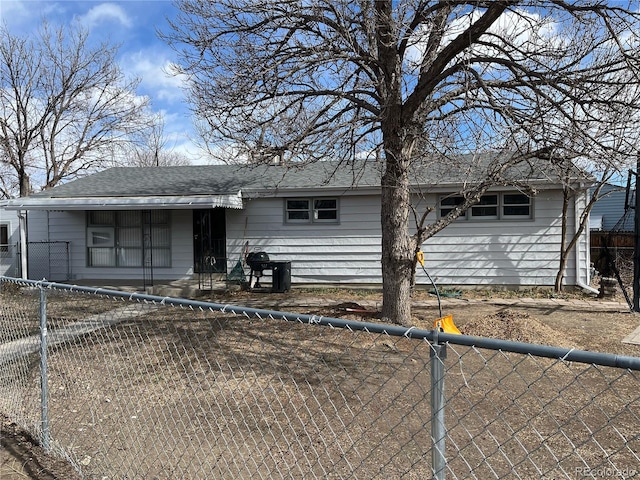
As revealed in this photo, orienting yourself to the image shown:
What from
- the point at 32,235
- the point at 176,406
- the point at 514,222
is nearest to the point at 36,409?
the point at 176,406

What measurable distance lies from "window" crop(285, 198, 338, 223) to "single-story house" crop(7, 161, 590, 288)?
28 mm

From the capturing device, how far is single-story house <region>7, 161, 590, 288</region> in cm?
1153

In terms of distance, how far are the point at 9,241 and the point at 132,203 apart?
674 cm

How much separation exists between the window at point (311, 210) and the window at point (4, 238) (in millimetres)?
10083

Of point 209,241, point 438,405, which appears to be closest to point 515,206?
point 209,241

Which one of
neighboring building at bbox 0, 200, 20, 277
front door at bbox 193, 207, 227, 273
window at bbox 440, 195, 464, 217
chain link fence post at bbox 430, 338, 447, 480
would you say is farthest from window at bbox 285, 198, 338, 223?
chain link fence post at bbox 430, 338, 447, 480

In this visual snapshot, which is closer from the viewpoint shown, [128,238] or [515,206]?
[515,206]

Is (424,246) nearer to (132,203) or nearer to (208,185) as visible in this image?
(208,185)

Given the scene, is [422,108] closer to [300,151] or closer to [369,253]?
[300,151]

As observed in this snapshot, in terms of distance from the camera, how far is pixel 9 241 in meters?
15.4

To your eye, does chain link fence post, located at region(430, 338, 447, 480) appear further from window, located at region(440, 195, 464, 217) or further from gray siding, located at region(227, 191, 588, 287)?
window, located at region(440, 195, 464, 217)

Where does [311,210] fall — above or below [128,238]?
above

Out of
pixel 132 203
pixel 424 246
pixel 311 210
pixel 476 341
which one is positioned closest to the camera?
pixel 476 341

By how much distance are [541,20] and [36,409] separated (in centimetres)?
743
